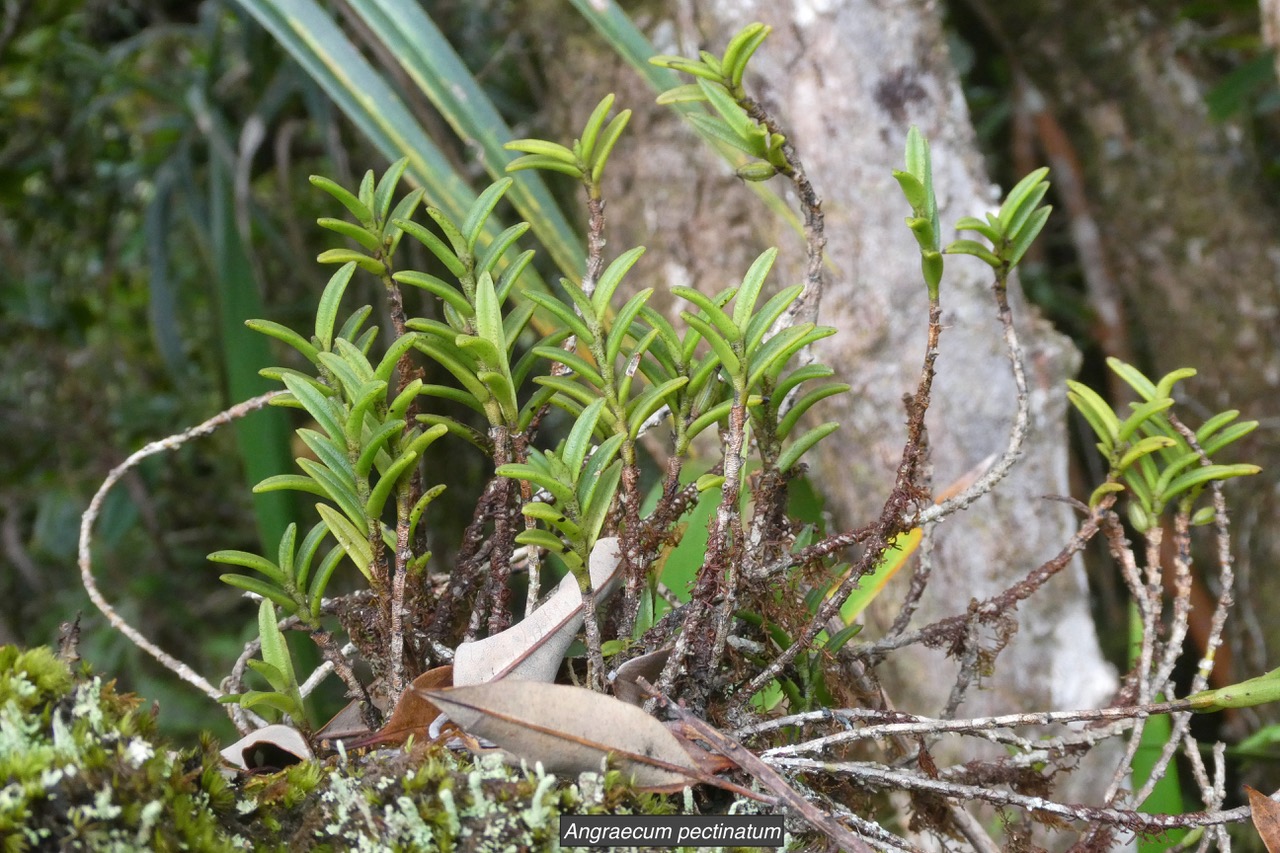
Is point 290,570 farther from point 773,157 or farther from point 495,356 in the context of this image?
point 773,157

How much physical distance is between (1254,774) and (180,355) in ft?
6.21

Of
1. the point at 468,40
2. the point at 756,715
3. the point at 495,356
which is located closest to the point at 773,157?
the point at 495,356

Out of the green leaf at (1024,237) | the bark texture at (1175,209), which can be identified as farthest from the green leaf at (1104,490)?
the bark texture at (1175,209)

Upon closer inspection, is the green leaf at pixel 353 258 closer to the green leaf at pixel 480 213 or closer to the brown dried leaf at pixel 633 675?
the green leaf at pixel 480 213

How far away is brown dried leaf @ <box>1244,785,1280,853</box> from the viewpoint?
42 cm

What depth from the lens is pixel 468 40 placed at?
5.53ft

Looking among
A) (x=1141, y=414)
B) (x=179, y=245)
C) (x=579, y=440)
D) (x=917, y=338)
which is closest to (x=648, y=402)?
(x=579, y=440)

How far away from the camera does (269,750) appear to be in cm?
44

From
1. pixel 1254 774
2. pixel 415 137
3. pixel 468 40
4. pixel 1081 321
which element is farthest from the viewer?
pixel 1081 321

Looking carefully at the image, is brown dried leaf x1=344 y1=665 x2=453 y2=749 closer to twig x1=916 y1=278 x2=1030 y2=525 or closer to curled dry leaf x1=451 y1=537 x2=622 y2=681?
curled dry leaf x1=451 y1=537 x2=622 y2=681

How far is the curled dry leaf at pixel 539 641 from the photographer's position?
414 millimetres

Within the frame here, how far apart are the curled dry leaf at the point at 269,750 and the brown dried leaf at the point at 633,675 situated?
0.45ft

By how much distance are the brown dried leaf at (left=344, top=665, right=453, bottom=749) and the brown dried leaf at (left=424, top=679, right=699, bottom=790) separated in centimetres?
5

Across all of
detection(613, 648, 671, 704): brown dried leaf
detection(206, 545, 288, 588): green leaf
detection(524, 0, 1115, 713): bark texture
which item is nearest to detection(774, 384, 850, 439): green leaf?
detection(613, 648, 671, 704): brown dried leaf
